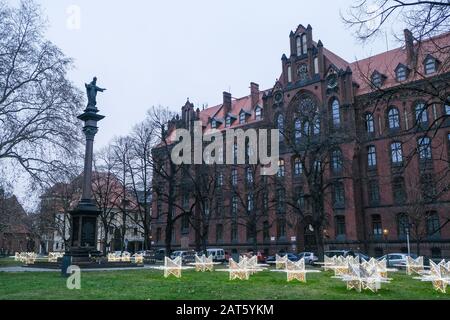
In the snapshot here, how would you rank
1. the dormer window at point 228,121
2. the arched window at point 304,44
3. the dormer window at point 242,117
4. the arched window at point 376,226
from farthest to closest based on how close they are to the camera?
the dormer window at point 228,121
the dormer window at point 242,117
the arched window at point 304,44
the arched window at point 376,226

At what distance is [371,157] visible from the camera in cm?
4716

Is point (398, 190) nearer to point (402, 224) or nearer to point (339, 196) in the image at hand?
point (402, 224)

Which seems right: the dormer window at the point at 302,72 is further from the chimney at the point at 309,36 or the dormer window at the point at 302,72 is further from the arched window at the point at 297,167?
the arched window at the point at 297,167

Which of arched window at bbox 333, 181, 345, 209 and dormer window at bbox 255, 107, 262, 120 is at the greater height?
dormer window at bbox 255, 107, 262, 120

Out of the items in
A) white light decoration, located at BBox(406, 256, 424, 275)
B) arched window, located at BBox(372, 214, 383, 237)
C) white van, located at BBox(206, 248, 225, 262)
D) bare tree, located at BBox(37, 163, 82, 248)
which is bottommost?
white van, located at BBox(206, 248, 225, 262)

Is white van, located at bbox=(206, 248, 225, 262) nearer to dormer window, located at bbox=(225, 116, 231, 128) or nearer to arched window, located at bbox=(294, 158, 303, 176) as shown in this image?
arched window, located at bbox=(294, 158, 303, 176)

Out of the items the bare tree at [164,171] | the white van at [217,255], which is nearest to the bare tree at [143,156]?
the bare tree at [164,171]

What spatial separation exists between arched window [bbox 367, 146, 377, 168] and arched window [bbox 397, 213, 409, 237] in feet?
20.8

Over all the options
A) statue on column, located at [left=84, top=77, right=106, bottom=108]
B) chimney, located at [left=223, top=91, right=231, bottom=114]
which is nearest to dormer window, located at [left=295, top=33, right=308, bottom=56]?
chimney, located at [left=223, top=91, right=231, bottom=114]

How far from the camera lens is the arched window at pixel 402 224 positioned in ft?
138

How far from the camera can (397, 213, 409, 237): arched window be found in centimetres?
4197

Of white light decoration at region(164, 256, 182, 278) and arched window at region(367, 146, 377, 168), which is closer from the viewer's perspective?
white light decoration at region(164, 256, 182, 278)

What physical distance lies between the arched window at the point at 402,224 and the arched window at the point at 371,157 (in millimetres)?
6340
